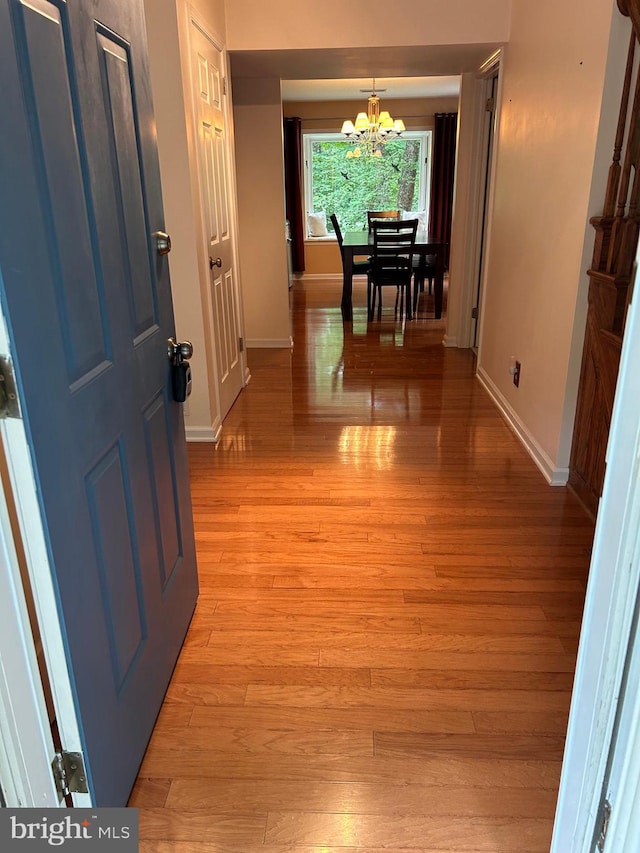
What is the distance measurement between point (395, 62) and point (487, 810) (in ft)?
14.0

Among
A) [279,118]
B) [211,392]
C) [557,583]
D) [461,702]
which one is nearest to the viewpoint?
[461,702]

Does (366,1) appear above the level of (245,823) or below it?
above

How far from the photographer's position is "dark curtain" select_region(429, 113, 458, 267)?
29.7ft

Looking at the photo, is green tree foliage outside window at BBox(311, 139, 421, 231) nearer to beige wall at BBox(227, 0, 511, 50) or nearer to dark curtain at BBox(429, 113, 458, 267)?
dark curtain at BBox(429, 113, 458, 267)

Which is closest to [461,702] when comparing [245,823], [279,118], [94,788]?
[245,823]

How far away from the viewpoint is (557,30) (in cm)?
288

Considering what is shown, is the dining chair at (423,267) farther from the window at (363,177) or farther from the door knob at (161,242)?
the door knob at (161,242)

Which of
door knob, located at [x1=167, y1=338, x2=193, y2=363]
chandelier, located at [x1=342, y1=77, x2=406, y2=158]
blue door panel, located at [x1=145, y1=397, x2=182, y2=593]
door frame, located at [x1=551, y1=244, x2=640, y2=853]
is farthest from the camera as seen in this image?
chandelier, located at [x1=342, y1=77, x2=406, y2=158]

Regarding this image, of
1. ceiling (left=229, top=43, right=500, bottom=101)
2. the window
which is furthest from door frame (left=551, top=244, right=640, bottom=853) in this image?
the window

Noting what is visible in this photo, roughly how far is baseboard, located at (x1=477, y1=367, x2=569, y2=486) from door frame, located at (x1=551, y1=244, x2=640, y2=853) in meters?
1.97

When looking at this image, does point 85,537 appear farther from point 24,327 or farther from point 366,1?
point 366,1

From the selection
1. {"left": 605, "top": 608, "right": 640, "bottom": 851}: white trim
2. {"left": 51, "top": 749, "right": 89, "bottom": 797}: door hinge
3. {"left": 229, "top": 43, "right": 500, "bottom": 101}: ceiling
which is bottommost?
{"left": 51, "top": 749, "right": 89, "bottom": 797}: door hinge

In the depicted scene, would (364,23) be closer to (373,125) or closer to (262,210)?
(262,210)

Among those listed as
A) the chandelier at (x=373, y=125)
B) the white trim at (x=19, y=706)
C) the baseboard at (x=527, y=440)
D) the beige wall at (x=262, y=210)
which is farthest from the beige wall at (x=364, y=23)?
the white trim at (x=19, y=706)
